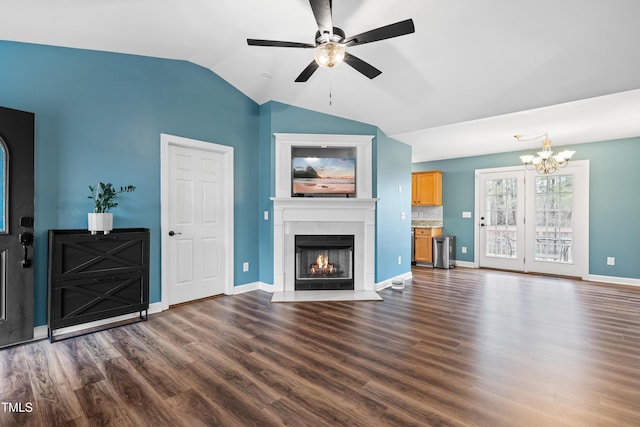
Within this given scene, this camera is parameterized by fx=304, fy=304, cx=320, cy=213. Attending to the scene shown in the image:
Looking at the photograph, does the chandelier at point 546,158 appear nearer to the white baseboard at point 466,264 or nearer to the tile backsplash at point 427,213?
the tile backsplash at point 427,213

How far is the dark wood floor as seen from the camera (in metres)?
1.76

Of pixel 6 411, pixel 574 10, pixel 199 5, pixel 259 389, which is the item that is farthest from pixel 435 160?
pixel 6 411

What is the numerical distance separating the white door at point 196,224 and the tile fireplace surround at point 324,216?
2.35ft

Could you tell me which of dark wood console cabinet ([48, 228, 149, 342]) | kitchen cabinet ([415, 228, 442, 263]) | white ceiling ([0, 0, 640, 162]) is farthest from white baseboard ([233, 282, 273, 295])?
kitchen cabinet ([415, 228, 442, 263])

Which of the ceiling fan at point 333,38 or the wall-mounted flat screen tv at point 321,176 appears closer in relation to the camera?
the ceiling fan at point 333,38

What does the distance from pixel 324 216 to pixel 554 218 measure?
4.47 meters

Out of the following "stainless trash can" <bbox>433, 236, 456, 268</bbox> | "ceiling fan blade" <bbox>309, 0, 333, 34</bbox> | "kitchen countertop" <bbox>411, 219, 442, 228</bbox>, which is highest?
"ceiling fan blade" <bbox>309, 0, 333, 34</bbox>

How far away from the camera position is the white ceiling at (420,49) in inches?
96.4

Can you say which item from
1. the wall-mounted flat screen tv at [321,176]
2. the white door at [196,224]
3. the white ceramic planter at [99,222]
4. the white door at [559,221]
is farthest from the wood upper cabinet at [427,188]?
the white ceramic planter at [99,222]

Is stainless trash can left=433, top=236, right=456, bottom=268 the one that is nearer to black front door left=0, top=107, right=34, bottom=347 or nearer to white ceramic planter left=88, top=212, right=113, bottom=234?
white ceramic planter left=88, top=212, right=113, bottom=234

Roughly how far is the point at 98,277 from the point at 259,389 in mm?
2047

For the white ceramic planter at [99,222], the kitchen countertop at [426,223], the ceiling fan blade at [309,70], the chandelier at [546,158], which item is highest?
the ceiling fan blade at [309,70]

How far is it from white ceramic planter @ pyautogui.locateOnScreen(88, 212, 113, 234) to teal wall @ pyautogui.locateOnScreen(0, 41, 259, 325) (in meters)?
0.23

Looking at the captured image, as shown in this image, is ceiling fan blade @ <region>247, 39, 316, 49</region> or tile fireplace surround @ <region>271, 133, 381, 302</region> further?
tile fireplace surround @ <region>271, 133, 381, 302</region>
